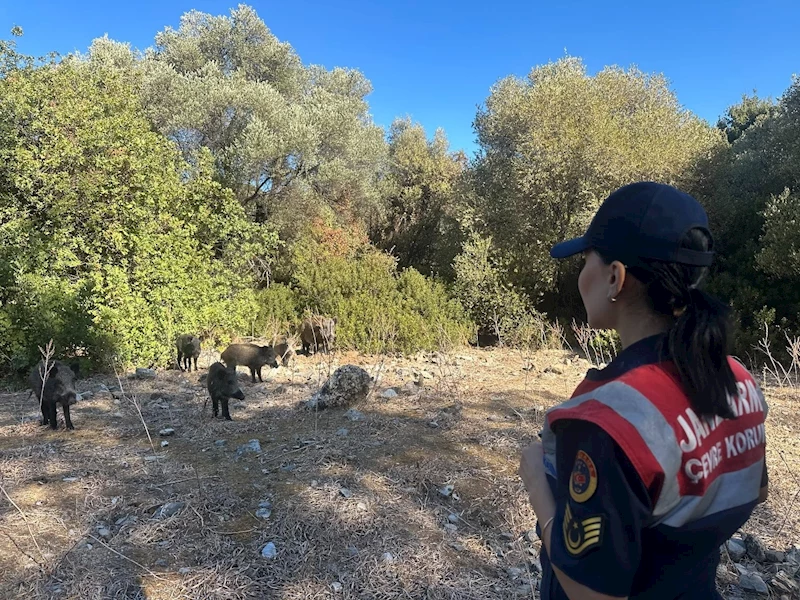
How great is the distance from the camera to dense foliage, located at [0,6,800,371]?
939 cm

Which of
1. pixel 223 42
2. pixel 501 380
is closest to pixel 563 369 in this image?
pixel 501 380

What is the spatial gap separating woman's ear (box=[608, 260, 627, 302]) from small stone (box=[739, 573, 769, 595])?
8.92 feet

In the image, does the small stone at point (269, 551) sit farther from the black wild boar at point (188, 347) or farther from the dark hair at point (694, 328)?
the black wild boar at point (188, 347)

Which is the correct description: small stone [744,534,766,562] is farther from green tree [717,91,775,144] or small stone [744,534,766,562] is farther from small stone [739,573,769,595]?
green tree [717,91,775,144]

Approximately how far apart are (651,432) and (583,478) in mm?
146

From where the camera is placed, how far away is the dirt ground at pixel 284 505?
9.30 ft

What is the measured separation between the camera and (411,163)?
21281mm

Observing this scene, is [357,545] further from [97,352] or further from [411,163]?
[411,163]

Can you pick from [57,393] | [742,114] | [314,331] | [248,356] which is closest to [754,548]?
[57,393]

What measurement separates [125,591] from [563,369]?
314 inches

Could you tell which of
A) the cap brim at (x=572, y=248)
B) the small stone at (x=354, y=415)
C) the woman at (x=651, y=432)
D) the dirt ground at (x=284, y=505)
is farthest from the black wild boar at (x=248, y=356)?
the woman at (x=651, y=432)

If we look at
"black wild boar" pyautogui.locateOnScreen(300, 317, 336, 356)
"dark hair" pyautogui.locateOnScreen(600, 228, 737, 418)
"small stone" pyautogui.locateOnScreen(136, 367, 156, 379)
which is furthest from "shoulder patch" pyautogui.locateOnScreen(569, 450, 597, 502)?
Result: "black wild boar" pyautogui.locateOnScreen(300, 317, 336, 356)

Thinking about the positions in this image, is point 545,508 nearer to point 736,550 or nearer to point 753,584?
point 753,584

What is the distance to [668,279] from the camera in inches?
42.5
